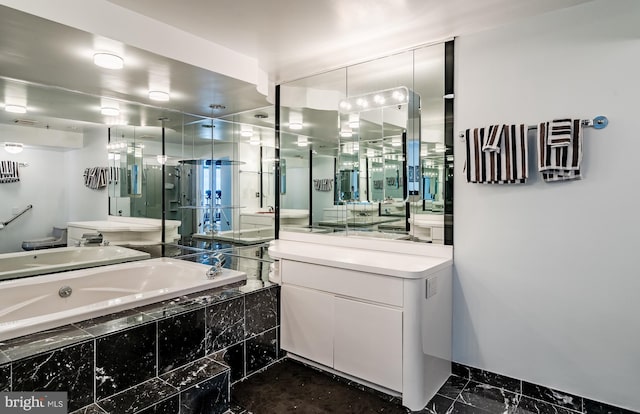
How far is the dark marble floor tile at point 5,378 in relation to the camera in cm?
137

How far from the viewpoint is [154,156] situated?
350 centimetres

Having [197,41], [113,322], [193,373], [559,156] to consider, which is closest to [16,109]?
[197,41]

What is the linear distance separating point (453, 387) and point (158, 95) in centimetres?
319

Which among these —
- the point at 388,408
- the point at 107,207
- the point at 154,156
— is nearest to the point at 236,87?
the point at 154,156

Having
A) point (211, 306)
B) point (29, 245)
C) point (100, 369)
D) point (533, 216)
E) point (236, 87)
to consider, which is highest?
point (236, 87)

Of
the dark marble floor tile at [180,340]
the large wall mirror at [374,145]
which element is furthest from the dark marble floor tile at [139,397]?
the large wall mirror at [374,145]

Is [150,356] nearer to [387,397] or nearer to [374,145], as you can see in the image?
[387,397]

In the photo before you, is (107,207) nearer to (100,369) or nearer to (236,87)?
(236,87)

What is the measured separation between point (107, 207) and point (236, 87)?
1497 millimetres

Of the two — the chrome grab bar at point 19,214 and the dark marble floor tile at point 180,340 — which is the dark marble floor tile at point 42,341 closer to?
the dark marble floor tile at point 180,340

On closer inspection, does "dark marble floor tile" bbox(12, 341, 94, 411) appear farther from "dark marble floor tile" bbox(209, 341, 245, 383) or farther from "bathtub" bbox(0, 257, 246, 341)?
"dark marble floor tile" bbox(209, 341, 245, 383)

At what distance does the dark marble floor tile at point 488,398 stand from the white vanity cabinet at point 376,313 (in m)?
0.16

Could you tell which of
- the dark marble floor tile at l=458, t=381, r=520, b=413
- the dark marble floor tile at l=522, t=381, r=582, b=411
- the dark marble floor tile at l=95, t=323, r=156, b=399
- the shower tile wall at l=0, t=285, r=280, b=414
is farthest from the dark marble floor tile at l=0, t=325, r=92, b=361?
the dark marble floor tile at l=522, t=381, r=582, b=411

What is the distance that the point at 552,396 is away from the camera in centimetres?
203
